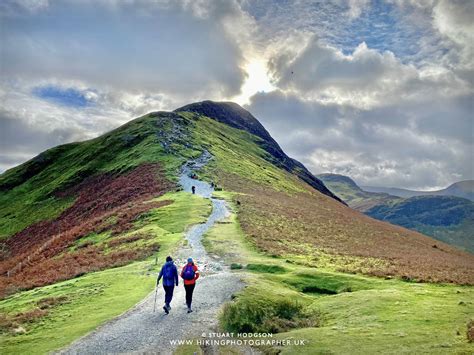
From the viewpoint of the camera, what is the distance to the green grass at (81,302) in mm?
18141

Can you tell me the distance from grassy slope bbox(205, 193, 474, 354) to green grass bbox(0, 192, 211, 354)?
718cm

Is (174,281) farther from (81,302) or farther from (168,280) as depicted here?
(81,302)

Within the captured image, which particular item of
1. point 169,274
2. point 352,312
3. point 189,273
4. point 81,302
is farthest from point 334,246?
point 81,302

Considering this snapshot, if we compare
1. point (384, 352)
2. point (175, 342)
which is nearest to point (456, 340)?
point (384, 352)

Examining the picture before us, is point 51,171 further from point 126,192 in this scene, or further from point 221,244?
point 221,244

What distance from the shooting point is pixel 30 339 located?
18344 mm

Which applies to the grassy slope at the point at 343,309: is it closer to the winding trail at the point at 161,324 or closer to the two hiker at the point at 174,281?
the winding trail at the point at 161,324

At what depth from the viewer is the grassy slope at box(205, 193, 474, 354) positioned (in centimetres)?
1560

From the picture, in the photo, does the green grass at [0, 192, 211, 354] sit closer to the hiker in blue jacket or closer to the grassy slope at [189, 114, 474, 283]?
the hiker in blue jacket

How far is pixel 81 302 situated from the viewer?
78.6 feet

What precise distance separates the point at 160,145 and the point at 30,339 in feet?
309

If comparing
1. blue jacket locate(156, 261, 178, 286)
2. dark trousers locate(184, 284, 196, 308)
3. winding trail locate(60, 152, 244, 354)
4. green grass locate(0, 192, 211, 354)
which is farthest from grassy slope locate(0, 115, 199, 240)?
dark trousers locate(184, 284, 196, 308)

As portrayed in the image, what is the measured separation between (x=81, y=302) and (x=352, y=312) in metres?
16.8

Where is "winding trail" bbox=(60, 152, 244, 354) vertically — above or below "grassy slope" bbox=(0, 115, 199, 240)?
below
